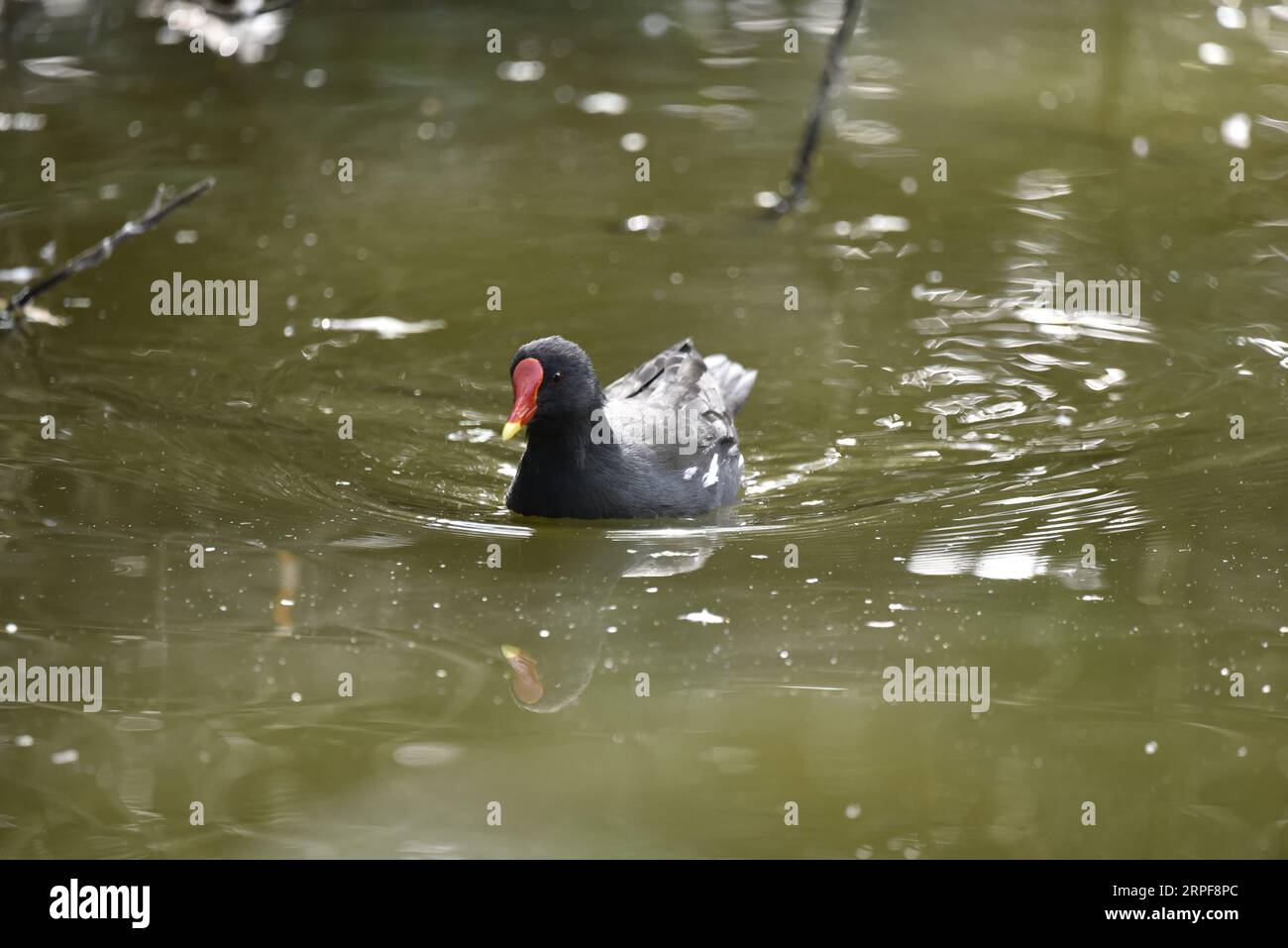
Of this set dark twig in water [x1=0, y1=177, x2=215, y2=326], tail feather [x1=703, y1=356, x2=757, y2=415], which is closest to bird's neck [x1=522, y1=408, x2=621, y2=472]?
tail feather [x1=703, y1=356, x2=757, y2=415]

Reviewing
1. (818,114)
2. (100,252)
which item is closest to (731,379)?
(818,114)

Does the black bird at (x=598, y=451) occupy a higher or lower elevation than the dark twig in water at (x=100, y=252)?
lower

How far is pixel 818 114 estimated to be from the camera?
995 centimetres

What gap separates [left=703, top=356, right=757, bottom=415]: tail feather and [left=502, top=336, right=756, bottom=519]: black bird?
54 centimetres

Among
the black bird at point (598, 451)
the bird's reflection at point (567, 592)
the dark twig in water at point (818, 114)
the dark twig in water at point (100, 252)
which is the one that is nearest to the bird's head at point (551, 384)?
the black bird at point (598, 451)

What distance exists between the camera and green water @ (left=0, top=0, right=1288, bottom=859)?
4770 millimetres

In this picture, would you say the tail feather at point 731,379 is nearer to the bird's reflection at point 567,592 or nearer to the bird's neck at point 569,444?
the bird's neck at point 569,444

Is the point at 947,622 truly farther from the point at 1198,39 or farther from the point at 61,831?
the point at 1198,39

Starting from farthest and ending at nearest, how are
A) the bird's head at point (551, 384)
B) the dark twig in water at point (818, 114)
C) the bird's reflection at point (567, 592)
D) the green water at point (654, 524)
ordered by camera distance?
the dark twig in water at point (818, 114), the bird's head at point (551, 384), the bird's reflection at point (567, 592), the green water at point (654, 524)

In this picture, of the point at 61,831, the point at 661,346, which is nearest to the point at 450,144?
the point at 661,346

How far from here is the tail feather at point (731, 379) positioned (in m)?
7.50

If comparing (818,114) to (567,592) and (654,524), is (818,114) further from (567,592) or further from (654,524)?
(567,592)

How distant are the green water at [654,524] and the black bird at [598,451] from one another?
0.44ft
